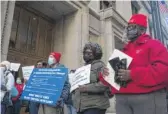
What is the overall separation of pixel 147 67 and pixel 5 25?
644 centimetres

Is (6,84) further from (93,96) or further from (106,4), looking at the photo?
(106,4)

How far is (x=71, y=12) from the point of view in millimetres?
12023

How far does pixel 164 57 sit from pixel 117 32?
1299 cm

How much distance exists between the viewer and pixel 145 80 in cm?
218

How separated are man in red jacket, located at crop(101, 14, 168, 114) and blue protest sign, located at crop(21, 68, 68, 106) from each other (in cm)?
173

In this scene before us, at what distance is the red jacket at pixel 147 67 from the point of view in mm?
2143

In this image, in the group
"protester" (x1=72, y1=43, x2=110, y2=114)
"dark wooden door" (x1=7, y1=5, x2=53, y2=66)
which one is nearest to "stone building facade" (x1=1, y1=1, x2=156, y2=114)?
"dark wooden door" (x1=7, y1=5, x2=53, y2=66)

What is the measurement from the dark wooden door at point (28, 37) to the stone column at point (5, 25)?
6.56 feet

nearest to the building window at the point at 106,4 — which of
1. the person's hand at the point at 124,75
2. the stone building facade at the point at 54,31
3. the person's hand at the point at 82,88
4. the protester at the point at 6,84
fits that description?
the stone building facade at the point at 54,31

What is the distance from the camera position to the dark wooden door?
32.9 feet

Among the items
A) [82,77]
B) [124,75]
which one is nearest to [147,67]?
[124,75]

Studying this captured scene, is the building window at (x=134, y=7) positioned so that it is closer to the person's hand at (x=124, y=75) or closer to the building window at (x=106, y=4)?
the building window at (x=106, y=4)

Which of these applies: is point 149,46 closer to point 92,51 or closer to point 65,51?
point 92,51

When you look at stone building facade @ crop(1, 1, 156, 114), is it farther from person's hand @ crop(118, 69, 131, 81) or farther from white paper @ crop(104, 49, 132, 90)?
person's hand @ crop(118, 69, 131, 81)
